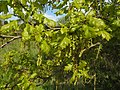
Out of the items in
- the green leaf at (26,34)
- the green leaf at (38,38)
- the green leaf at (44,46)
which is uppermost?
the green leaf at (26,34)

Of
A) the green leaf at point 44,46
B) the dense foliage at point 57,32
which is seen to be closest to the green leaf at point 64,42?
the dense foliage at point 57,32

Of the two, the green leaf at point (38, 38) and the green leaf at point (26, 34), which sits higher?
the green leaf at point (26, 34)

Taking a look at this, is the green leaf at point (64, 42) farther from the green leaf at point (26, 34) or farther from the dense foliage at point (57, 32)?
the green leaf at point (26, 34)

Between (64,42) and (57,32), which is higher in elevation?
(57,32)

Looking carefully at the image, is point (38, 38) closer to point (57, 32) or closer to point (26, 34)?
point (26, 34)

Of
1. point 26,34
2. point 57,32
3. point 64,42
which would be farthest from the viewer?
point 57,32

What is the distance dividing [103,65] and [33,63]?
1.66 metres

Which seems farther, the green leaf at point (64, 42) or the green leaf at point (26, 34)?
the green leaf at point (64, 42)

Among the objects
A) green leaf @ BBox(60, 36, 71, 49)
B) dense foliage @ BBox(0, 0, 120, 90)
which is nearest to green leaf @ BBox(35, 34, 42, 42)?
dense foliage @ BBox(0, 0, 120, 90)

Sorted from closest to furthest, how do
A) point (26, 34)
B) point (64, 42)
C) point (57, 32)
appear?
point (26, 34), point (64, 42), point (57, 32)

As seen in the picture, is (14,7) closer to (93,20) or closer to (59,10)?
(93,20)

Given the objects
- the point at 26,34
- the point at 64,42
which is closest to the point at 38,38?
the point at 26,34

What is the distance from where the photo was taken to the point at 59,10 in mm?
3910

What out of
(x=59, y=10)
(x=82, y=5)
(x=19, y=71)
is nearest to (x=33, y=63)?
(x=19, y=71)
